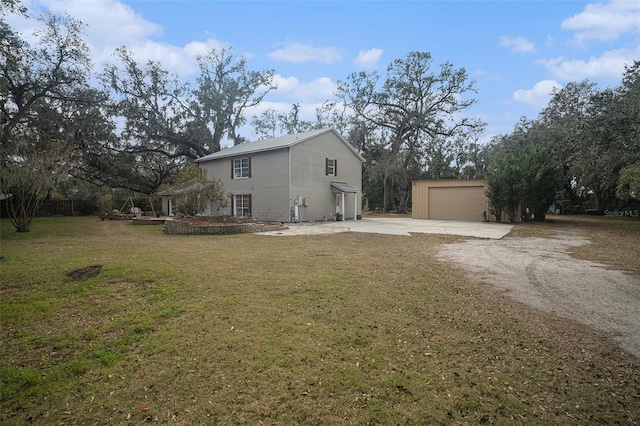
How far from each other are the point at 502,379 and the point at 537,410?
1.25 feet

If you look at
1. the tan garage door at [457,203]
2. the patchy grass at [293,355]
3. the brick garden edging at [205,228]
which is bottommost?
the patchy grass at [293,355]

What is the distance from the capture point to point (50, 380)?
2.84 metres

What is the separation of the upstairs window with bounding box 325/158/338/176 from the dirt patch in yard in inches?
525

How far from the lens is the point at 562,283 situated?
19.6 feet

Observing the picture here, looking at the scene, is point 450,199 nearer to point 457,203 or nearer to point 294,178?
point 457,203

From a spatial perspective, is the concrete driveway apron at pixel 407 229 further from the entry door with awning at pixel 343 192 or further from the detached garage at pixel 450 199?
the detached garage at pixel 450 199

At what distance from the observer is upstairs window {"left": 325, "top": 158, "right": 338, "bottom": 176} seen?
74.1ft

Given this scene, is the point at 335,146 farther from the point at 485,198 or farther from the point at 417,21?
the point at 417,21

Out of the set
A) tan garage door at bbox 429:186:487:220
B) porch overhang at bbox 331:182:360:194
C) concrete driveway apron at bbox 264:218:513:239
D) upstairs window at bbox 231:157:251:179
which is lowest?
concrete driveway apron at bbox 264:218:513:239

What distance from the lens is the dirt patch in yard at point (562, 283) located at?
420 cm

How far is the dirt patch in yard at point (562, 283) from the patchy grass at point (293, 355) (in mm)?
446

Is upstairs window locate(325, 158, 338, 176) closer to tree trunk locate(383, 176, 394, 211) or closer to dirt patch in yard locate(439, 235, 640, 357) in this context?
dirt patch in yard locate(439, 235, 640, 357)

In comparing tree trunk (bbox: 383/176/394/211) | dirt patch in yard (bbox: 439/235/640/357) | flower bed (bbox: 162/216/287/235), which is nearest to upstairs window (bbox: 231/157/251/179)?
flower bed (bbox: 162/216/287/235)

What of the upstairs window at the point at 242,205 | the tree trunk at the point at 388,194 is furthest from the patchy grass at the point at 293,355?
the tree trunk at the point at 388,194
